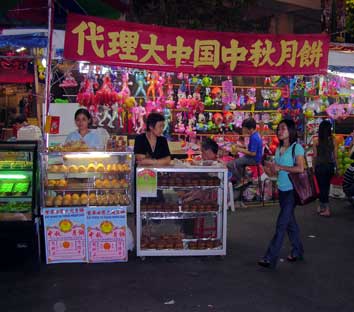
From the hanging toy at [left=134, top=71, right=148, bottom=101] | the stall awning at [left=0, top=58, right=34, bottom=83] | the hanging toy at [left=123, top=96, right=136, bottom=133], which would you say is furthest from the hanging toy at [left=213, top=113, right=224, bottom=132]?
the stall awning at [left=0, top=58, right=34, bottom=83]

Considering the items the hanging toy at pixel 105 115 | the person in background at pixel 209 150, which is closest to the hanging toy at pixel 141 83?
the hanging toy at pixel 105 115

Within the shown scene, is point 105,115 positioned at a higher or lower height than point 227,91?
lower

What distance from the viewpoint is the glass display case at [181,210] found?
6.05 meters

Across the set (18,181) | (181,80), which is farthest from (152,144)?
(181,80)

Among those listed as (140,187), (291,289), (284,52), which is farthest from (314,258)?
(284,52)

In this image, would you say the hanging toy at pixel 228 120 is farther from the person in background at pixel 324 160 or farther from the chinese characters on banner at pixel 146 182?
the chinese characters on banner at pixel 146 182

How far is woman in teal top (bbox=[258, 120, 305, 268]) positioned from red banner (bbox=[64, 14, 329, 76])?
60.1 inches

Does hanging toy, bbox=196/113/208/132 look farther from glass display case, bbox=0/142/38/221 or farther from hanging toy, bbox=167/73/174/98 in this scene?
glass display case, bbox=0/142/38/221

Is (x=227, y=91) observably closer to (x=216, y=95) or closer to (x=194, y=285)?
(x=216, y=95)

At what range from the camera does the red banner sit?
6.32m

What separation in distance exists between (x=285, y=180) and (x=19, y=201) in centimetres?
338

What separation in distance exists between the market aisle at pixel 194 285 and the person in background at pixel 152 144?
1.36 m

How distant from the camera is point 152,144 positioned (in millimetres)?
6562

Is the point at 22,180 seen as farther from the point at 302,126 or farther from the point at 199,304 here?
the point at 302,126
